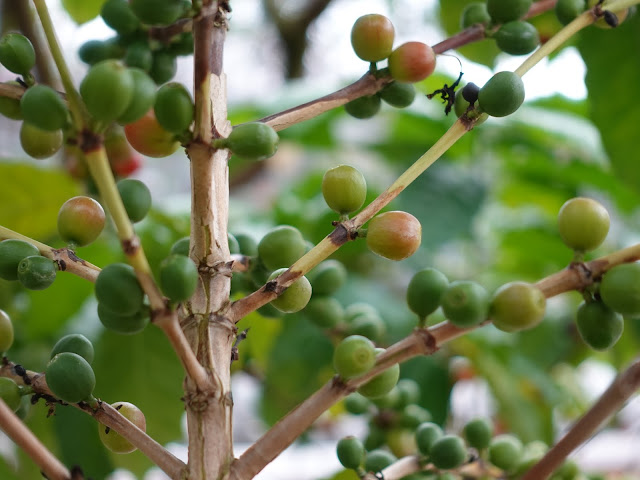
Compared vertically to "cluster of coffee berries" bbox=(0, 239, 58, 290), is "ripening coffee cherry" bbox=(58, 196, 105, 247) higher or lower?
higher

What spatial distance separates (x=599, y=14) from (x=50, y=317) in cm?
80

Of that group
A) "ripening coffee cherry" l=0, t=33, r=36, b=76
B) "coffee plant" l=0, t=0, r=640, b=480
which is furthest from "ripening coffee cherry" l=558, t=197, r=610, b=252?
"ripening coffee cherry" l=0, t=33, r=36, b=76

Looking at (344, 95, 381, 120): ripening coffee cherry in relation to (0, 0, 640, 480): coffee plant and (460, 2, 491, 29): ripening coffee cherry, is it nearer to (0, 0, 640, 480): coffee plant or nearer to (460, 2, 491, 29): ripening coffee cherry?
(0, 0, 640, 480): coffee plant

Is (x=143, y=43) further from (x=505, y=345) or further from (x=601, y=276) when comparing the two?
(x=505, y=345)

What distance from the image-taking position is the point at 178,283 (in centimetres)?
34

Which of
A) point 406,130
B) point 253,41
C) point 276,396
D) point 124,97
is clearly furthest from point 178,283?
point 253,41

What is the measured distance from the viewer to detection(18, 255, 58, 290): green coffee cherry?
392 mm

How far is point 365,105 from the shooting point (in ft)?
1.68

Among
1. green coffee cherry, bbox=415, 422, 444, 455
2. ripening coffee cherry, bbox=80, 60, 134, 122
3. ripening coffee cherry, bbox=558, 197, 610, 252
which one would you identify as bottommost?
green coffee cherry, bbox=415, 422, 444, 455

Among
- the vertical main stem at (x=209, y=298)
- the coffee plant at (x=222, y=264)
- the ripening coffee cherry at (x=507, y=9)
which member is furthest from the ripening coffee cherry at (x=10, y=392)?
the ripening coffee cherry at (x=507, y=9)

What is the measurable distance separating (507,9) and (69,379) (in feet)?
1.30

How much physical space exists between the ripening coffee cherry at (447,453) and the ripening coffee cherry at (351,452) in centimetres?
6

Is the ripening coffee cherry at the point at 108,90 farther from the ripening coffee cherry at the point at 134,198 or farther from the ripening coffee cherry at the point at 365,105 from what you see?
the ripening coffee cherry at the point at 365,105

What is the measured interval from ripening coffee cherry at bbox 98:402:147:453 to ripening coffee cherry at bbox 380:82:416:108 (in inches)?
11.2
